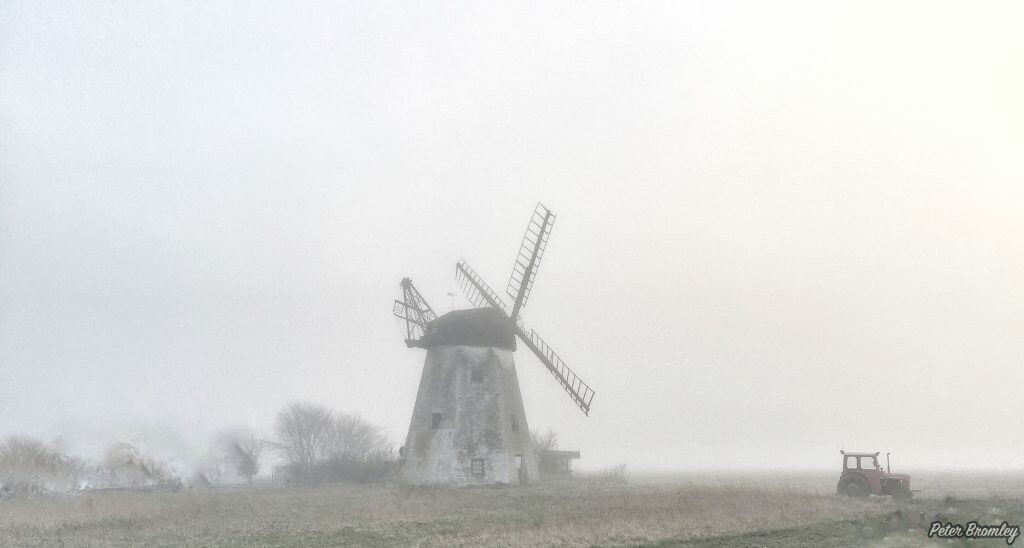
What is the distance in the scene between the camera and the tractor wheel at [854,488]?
28.2m

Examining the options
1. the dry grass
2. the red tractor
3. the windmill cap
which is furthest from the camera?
the windmill cap

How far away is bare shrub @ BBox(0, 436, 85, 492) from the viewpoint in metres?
39.7

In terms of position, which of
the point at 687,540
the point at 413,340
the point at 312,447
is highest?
the point at 413,340

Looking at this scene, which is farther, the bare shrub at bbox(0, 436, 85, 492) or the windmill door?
the bare shrub at bbox(0, 436, 85, 492)

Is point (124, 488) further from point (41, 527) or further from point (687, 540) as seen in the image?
point (687, 540)

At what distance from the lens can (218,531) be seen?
19859mm

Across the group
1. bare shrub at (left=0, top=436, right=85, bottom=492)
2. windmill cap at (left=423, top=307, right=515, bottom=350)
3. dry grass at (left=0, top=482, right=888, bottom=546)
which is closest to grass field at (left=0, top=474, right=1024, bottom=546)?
dry grass at (left=0, top=482, right=888, bottom=546)

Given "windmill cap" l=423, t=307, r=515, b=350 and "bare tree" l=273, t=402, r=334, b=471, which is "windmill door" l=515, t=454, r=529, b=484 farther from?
"bare tree" l=273, t=402, r=334, b=471

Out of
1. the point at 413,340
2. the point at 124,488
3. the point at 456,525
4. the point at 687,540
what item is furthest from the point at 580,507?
the point at 124,488

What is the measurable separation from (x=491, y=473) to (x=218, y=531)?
56.2 feet

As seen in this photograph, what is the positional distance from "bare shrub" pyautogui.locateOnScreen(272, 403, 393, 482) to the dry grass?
63.1 feet
